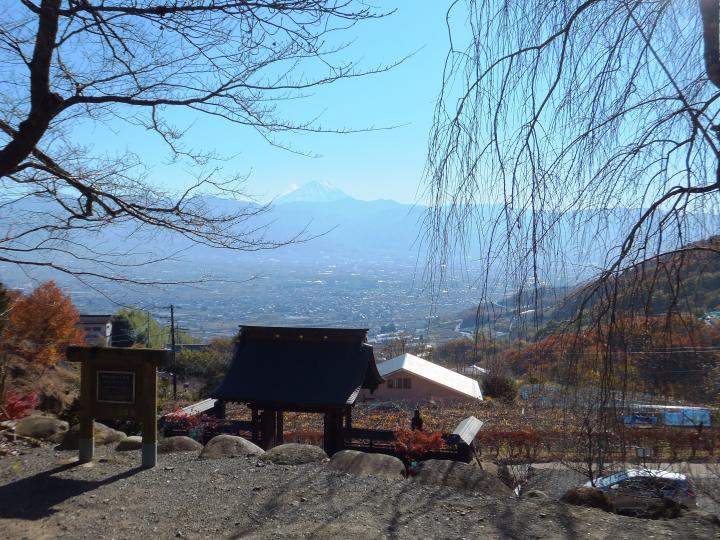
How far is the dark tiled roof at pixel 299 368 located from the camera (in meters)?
15.4

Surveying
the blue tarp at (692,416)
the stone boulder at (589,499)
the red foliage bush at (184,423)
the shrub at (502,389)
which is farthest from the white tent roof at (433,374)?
the blue tarp at (692,416)

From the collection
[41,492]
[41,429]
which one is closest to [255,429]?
[41,429]

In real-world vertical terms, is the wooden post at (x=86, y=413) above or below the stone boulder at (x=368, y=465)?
above

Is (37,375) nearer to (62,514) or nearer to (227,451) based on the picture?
(227,451)

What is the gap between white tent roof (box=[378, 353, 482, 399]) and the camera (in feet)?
98.8

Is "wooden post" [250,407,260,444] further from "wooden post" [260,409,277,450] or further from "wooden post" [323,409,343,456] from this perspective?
"wooden post" [323,409,343,456]

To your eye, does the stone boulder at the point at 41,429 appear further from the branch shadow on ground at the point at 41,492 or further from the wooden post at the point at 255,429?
the wooden post at the point at 255,429

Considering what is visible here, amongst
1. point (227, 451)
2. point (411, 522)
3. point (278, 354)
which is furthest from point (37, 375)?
point (411, 522)

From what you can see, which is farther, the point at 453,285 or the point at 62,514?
the point at 62,514

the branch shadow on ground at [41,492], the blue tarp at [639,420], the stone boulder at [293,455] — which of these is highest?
the blue tarp at [639,420]

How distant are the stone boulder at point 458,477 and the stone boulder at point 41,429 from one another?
19.7 ft

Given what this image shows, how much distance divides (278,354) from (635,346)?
43.8 ft

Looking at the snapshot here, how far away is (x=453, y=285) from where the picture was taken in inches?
154

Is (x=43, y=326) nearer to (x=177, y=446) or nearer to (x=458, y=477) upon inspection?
(x=177, y=446)
